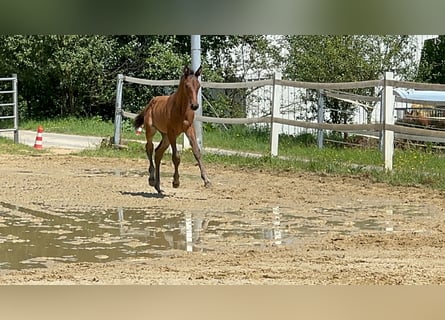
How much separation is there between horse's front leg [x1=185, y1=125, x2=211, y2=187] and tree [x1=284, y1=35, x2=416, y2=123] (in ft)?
1.87

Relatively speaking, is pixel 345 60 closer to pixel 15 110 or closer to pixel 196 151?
pixel 196 151

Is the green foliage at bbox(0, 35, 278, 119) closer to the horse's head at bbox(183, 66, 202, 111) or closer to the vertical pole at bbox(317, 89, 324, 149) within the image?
the horse's head at bbox(183, 66, 202, 111)

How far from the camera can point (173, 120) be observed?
14.1 ft

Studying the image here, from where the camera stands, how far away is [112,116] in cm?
429

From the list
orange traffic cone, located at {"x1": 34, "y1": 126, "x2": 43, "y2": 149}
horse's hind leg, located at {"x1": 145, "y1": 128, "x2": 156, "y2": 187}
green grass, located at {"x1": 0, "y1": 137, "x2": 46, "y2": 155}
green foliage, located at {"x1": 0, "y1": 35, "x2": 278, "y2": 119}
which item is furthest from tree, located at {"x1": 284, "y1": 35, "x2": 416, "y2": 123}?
green grass, located at {"x1": 0, "y1": 137, "x2": 46, "y2": 155}

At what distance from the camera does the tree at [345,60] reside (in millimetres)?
4012

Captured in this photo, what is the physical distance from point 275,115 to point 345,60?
477mm

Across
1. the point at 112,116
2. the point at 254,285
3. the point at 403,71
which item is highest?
the point at 403,71

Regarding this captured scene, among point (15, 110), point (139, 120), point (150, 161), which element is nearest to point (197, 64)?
point (139, 120)

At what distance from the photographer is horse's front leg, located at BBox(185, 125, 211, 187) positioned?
14.2 ft
